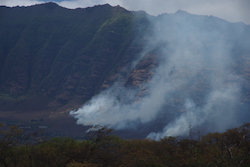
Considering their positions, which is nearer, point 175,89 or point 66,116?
point 175,89

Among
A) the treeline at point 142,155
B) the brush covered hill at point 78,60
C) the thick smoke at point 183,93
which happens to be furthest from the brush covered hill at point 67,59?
the treeline at point 142,155

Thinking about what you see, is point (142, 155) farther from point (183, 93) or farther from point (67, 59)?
point (67, 59)


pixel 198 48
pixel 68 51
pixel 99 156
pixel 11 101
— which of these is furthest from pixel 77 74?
pixel 99 156

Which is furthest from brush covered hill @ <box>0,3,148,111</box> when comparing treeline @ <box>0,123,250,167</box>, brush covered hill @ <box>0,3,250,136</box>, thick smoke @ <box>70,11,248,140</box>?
treeline @ <box>0,123,250,167</box>

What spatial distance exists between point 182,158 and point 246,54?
101339mm

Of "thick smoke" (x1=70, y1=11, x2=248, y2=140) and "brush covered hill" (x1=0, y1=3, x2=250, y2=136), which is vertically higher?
"brush covered hill" (x1=0, y1=3, x2=250, y2=136)

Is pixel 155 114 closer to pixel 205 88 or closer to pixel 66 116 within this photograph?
pixel 205 88

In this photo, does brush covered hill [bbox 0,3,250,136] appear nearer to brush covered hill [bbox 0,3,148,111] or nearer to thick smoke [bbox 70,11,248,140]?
brush covered hill [bbox 0,3,148,111]

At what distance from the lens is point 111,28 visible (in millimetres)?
180375

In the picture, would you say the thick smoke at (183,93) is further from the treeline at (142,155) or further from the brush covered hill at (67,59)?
the treeline at (142,155)

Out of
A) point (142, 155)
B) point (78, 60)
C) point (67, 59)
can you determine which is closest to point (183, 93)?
point (142, 155)

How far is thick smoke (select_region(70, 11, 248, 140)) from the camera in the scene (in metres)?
93.7

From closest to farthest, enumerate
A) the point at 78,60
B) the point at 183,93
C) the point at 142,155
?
the point at 142,155 < the point at 183,93 < the point at 78,60

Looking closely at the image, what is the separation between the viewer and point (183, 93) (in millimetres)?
103375
